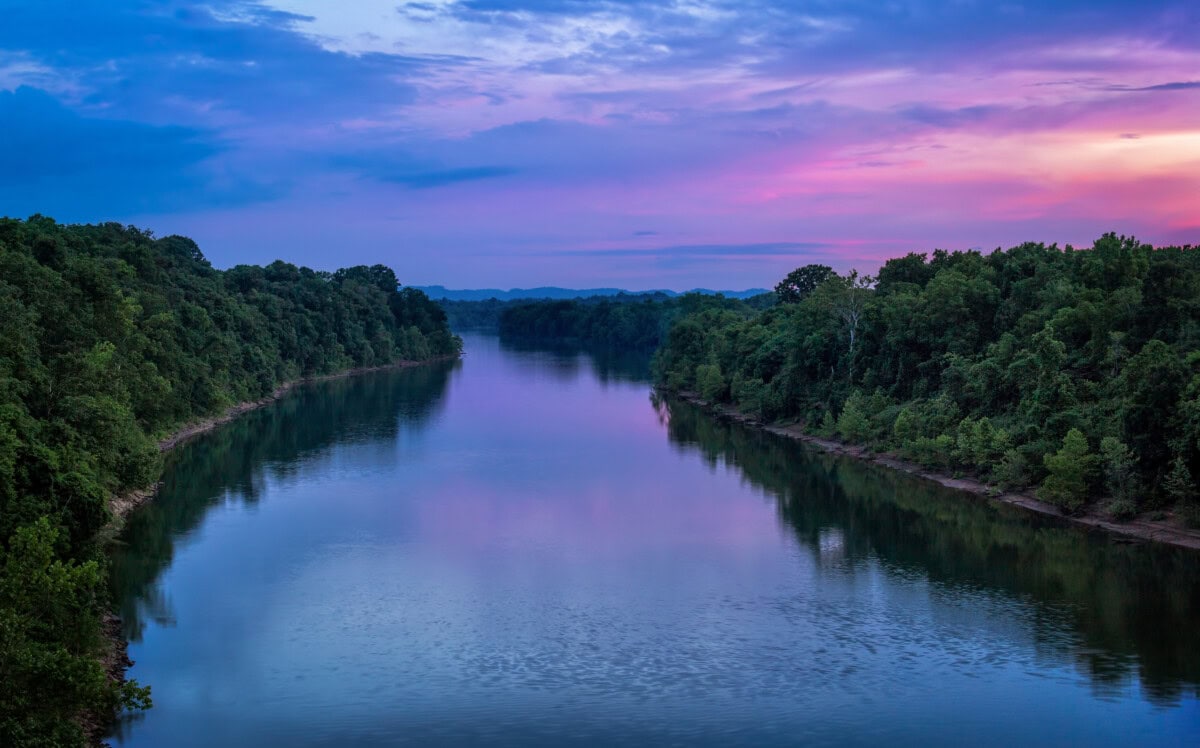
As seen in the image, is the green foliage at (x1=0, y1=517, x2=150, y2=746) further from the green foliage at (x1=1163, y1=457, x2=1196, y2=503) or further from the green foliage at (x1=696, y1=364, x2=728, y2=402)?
the green foliage at (x1=696, y1=364, x2=728, y2=402)

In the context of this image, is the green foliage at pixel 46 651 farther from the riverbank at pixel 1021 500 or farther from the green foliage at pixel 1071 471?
the green foliage at pixel 1071 471

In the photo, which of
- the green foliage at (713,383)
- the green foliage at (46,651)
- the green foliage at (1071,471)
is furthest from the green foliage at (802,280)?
the green foliage at (46,651)

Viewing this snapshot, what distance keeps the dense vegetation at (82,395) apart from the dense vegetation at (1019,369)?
103ft

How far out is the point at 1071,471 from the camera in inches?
1519

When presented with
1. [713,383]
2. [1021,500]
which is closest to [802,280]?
[713,383]

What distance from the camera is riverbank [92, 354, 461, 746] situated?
21047 millimetres

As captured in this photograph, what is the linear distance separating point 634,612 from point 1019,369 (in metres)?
25.0

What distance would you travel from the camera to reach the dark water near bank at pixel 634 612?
22.2m

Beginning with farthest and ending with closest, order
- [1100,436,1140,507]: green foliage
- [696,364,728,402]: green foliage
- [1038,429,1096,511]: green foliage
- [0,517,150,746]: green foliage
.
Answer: [696,364,728,402]: green foliage < [1038,429,1096,511]: green foliage < [1100,436,1140,507]: green foliage < [0,517,150,746]: green foliage

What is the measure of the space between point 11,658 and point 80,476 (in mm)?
10164

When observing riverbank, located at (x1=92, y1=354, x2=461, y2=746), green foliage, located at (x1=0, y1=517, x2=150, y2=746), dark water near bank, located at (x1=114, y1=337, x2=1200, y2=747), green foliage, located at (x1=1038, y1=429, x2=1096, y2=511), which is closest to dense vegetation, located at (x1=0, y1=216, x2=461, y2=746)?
green foliage, located at (x1=0, y1=517, x2=150, y2=746)

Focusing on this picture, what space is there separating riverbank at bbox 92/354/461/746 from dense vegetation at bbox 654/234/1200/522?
30786 mm

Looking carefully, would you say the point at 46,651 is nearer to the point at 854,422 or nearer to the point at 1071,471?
the point at 1071,471

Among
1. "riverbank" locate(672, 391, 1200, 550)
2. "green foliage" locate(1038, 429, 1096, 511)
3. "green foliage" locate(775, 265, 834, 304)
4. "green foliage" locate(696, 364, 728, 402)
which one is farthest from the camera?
"green foliage" locate(775, 265, 834, 304)
